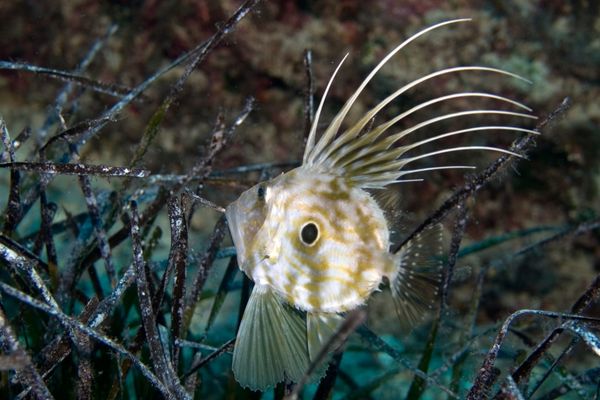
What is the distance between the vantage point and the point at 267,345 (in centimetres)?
209

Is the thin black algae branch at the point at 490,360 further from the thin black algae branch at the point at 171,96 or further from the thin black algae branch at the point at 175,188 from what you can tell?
the thin black algae branch at the point at 171,96

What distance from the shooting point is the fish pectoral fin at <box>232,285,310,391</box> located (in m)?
2.02

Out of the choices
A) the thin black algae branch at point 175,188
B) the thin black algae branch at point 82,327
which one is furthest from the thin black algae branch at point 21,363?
the thin black algae branch at point 175,188

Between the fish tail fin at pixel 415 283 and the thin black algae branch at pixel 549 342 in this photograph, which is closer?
the thin black algae branch at pixel 549 342

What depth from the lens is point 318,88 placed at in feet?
17.5

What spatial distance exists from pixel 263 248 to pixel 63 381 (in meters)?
1.45

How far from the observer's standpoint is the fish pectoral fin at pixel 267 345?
2.02 m

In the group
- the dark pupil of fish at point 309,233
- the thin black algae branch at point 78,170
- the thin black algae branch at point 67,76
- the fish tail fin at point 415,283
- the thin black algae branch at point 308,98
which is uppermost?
the thin black algae branch at point 67,76

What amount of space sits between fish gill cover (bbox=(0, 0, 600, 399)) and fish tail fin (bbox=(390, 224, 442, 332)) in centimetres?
10

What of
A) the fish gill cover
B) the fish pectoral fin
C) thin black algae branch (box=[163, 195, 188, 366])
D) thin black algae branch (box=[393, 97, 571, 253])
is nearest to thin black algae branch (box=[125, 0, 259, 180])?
the fish gill cover

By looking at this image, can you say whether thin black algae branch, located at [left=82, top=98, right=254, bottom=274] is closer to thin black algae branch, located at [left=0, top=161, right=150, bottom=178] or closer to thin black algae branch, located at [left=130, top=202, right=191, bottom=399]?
thin black algae branch, located at [left=0, top=161, right=150, bottom=178]

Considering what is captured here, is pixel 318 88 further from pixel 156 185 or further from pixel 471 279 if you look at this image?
pixel 471 279

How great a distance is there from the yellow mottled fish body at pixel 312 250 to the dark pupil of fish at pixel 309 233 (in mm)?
15

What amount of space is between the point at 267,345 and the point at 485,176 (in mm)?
1261
